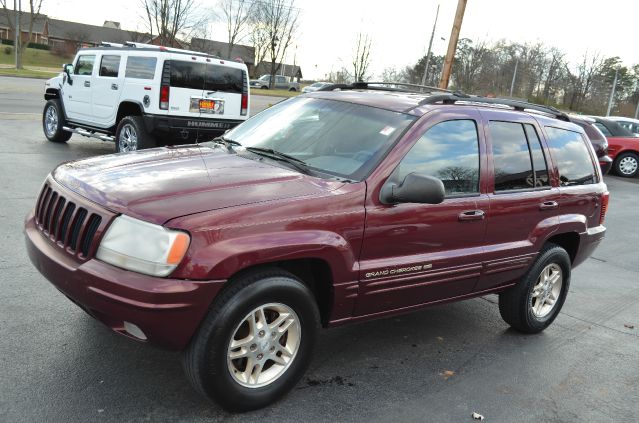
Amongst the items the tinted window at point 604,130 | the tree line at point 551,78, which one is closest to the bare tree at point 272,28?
the tree line at point 551,78

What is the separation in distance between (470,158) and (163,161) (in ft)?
6.85

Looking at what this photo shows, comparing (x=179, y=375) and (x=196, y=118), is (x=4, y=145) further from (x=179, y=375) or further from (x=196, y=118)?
(x=179, y=375)

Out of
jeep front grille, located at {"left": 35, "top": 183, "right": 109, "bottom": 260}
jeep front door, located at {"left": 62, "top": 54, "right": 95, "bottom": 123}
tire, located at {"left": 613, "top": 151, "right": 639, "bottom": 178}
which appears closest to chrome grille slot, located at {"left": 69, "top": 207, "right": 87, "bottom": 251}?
jeep front grille, located at {"left": 35, "top": 183, "right": 109, "bottom": 260}

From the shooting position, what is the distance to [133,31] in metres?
49.7

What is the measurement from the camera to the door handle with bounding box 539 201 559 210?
176 inches

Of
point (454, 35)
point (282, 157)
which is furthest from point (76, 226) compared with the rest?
point (454, 35)

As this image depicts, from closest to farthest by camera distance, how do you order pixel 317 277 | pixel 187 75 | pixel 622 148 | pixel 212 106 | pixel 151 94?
1. pixel 317 277
2. pixel 151 94
3. pixel 187 75
4. pixel 212 106
5. pixel 622 148

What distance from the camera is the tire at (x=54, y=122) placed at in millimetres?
11841

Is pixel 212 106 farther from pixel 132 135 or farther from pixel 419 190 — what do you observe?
pixel 419 190

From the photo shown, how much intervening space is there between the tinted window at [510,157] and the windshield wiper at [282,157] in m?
1.47

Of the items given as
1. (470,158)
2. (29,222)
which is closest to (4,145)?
(29,222)

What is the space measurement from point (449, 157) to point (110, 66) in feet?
27.8

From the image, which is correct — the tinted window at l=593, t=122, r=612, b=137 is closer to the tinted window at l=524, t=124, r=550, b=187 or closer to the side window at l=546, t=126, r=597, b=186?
the side window at l=546, t=126, r=597, b=186

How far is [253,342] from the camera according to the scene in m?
3.13
